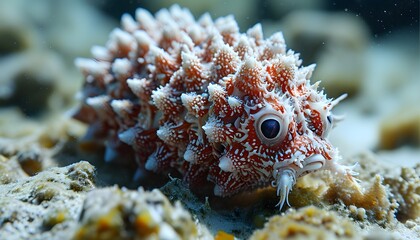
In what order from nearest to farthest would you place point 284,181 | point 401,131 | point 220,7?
1. point 284,181
2. point 401,131
3. point 220,7

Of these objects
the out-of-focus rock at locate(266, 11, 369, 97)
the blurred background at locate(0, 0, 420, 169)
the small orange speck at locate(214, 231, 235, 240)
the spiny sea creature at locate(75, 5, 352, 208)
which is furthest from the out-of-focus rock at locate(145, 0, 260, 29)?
the small orange speck at locate(214, 231, 235, 240)

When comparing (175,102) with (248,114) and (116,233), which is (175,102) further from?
(116,233)

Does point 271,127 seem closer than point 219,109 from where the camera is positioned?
Yes

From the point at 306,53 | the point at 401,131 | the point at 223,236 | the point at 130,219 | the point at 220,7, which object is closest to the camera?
the point at 130,219

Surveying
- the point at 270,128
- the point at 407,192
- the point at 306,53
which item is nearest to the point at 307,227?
the point at 270,128

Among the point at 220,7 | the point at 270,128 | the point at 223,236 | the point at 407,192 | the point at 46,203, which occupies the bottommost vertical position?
the point at 46,203

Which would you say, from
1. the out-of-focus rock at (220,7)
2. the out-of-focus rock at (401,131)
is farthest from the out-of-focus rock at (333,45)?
the out-of-focus rock at (401,131)

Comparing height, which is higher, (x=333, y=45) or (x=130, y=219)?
(x=333, y=45)

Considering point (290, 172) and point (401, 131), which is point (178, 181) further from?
point (401, 131)
